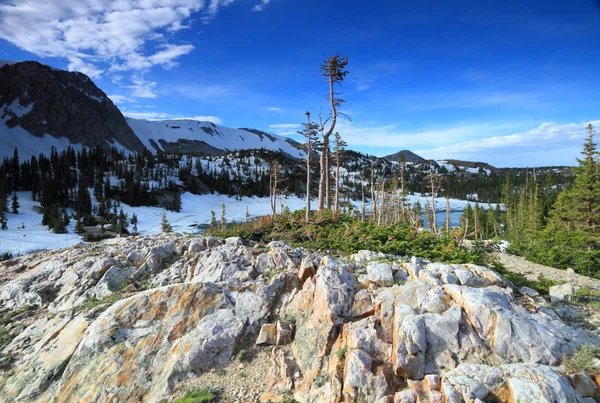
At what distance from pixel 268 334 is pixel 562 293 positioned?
8.07 m

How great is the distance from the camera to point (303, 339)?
22.8ft

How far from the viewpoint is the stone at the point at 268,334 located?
713 cm

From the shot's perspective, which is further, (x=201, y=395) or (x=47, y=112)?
(x=47, y=112)

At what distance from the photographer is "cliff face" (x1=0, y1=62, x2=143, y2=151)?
11594 centimetres

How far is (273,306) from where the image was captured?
8.03 metres

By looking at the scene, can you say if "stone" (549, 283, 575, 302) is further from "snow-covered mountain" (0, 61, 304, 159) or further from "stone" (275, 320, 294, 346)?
"snow-covered mountain" (0, 61, 304, 159)

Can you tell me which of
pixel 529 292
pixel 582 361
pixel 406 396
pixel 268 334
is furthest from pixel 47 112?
pixel 582 361

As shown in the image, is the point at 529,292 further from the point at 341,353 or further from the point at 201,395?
the point at 201,395

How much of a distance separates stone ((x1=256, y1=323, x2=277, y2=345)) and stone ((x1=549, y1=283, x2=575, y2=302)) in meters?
7.48

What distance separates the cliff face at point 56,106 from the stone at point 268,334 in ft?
495

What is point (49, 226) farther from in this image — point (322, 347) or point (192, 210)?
point (322, 347)

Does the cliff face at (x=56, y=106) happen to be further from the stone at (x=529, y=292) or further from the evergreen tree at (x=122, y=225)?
the stone at (x=529, y=292)

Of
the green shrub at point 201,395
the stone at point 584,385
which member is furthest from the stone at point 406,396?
the green shrub at point 201,395

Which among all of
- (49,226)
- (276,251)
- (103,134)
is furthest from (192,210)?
(103,134)
